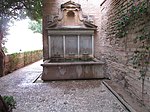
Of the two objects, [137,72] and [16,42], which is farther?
[16,42]

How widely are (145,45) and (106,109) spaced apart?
152cm

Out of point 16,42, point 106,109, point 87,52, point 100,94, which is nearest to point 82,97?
point 100,94

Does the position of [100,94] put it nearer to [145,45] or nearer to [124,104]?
[124,104]

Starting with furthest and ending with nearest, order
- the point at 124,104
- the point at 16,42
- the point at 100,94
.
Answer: the point at 16,42
the point at 100,94
the point at 124,104

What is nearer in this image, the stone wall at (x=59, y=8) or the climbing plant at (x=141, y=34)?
the climbing plant at (x=141, y=34)

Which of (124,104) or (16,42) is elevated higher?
(16,42)

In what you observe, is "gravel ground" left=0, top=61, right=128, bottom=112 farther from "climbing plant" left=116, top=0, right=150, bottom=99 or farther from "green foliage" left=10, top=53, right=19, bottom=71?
"green foliage" left=10, top=53, right=19, bottom=71

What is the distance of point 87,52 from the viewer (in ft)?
31.6

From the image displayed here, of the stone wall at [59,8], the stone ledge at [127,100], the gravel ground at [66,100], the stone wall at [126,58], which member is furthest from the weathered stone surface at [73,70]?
the stone wall at [59,8]

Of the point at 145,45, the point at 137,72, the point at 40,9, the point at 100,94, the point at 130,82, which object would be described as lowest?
the point at 100,94

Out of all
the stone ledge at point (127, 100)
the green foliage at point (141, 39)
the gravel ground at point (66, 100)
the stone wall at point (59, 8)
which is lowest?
the gravel ground at point (66, 100)

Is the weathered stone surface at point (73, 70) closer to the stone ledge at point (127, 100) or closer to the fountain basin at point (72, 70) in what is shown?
the fountain basin at point (72, 70)

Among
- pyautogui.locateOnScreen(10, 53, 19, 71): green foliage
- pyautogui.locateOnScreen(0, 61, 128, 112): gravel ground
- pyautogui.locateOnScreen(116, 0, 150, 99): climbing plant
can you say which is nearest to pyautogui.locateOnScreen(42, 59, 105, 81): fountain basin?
pyautogui.locateOnScreen(0, 61, 128, 112): gravel ground

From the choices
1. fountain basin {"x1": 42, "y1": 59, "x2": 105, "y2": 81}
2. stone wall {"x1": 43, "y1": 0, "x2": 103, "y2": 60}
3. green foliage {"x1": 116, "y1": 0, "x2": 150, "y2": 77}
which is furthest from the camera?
stone wall {"x1": 43, "y1": 0, "x2": 103, "y2": 60}
